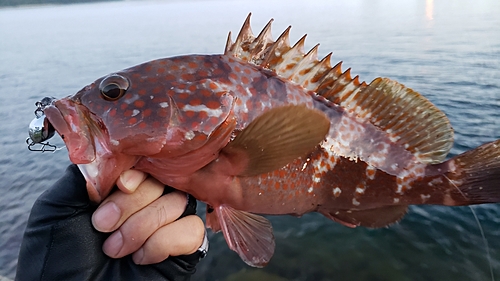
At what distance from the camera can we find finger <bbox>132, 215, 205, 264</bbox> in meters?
2.10

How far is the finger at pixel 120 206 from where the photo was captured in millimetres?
1952

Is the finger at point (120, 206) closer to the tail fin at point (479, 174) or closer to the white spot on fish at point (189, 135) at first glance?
the white spot on fish at point (189, 135)

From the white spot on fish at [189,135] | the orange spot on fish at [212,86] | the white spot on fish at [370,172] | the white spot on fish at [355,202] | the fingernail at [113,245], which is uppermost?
the orange spot on fish at [212,86]

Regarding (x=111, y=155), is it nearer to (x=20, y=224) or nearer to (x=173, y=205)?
(x=173, y=205)

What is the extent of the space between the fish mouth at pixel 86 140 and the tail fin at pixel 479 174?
1.96 metres

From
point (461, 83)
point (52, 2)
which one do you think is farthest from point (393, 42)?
point (52, 2)

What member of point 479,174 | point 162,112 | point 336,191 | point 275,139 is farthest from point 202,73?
point 479,174

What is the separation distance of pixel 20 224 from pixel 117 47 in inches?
727

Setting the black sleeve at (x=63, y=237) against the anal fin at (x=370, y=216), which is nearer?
the black sleeve at (x=63, y=237)

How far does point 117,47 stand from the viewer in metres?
22.9

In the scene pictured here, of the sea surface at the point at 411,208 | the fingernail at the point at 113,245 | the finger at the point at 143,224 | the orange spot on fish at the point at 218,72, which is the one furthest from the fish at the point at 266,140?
the sea surface at the point at 411,208

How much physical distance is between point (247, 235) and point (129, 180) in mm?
774

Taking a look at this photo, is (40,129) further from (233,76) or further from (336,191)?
(336,191)

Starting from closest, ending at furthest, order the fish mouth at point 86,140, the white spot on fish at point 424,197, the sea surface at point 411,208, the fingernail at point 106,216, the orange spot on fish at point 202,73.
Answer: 1. the fish mouth at point 86,140
2. the fingernail at point 106,216
3. the orange spot on fish at point 202,73
4. the white spot on fish at point 424,197
5. the sea surface at point 411,208
